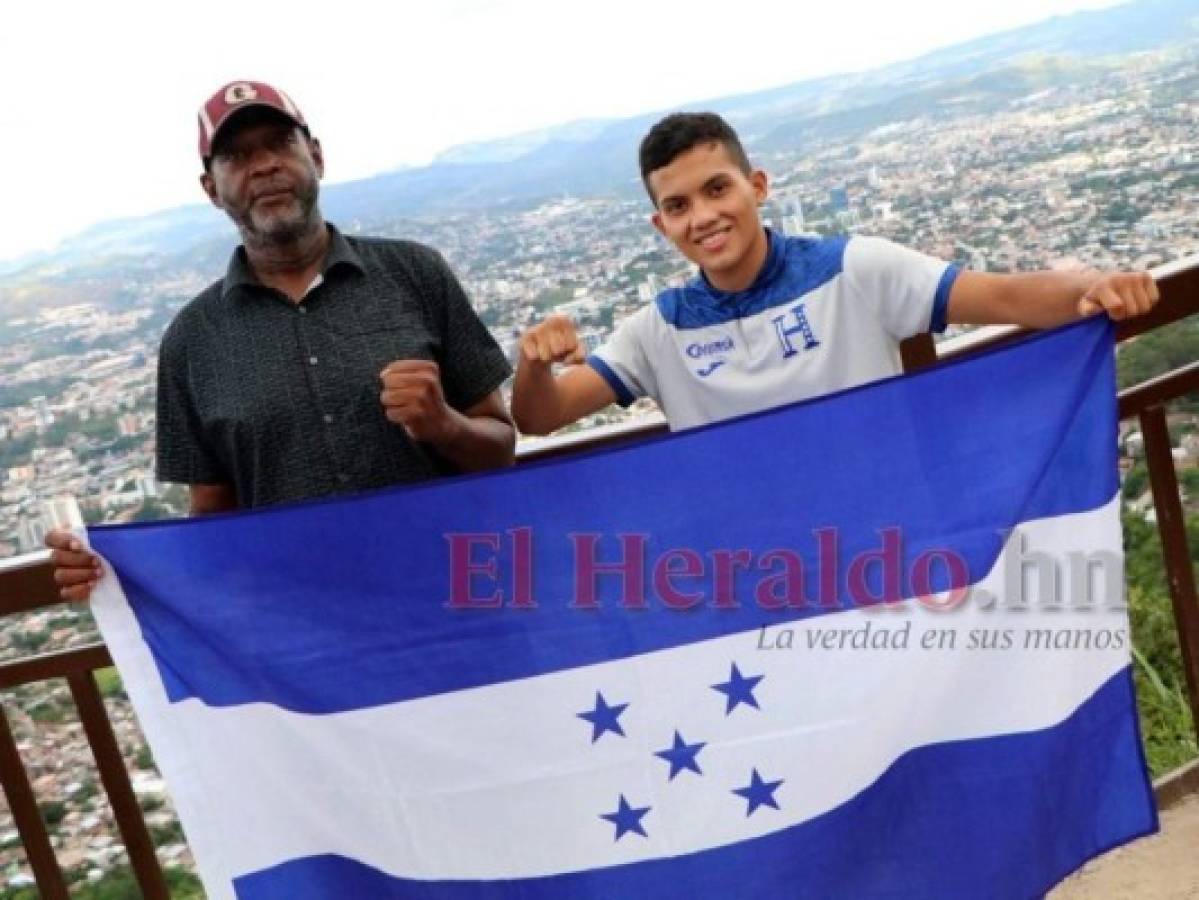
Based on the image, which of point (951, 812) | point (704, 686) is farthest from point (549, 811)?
point (951, 812)

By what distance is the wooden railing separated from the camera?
99.1 inches

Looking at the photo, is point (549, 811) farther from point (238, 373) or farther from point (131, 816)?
point (131, 816)

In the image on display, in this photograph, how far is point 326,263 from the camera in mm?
2223

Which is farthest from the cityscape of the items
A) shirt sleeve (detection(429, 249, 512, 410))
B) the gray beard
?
the gray beard

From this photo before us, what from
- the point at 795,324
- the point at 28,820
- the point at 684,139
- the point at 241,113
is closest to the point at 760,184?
the point at 684,139

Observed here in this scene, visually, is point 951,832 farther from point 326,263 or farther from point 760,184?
point 326,263

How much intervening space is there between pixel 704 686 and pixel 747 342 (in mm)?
576

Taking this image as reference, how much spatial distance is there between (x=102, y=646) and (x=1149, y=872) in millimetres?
2371

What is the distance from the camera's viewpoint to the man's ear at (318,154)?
227 centimetres

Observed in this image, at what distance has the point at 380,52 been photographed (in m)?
7.91

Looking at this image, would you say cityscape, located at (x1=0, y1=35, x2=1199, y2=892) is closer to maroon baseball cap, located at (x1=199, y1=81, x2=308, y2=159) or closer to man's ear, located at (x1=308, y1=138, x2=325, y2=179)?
man's ear, located at (x1=308, y1=138, x2=325, y2=179)

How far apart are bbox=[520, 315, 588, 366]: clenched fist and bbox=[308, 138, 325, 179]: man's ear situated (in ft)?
1.78

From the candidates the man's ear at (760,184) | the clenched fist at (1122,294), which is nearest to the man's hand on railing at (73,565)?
the man's ear at (760,184)

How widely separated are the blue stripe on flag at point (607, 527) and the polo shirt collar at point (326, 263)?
42 cm
